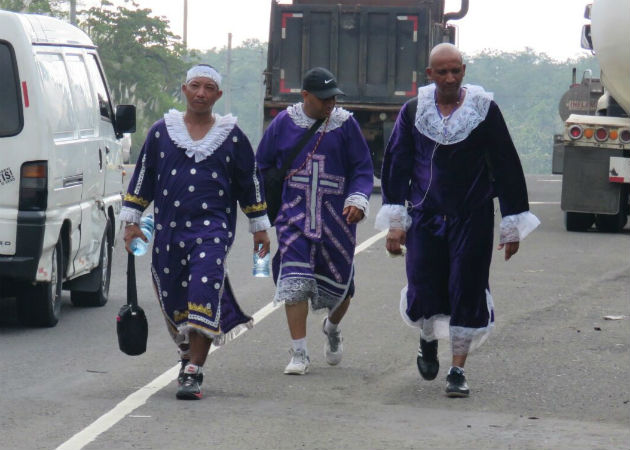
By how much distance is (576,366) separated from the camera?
9.42 metres

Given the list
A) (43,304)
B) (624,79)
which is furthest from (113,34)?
(43,304)

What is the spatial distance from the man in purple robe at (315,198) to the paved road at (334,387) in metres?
0.45

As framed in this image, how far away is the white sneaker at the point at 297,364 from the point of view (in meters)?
8.95

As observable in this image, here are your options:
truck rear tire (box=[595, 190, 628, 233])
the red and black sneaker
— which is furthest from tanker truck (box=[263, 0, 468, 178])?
the red and black sneaker

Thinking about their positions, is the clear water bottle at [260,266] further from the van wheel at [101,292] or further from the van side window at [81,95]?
the van wheel at [101,292]

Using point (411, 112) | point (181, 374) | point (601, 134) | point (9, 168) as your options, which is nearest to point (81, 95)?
point (9, 168)

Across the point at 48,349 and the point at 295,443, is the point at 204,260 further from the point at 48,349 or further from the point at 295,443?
the point at 48,349

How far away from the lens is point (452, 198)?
8367 mm

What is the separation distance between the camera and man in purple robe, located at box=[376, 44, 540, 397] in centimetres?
836

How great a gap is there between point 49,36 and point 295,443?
4789mm

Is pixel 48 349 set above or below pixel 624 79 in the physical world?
below

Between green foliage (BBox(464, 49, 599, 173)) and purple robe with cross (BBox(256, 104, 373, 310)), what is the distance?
105 m

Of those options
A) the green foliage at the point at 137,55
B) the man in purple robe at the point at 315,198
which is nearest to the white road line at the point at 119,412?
the man in purple robe at the point at 315,198

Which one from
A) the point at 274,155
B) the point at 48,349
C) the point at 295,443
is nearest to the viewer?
the point at 295,443
